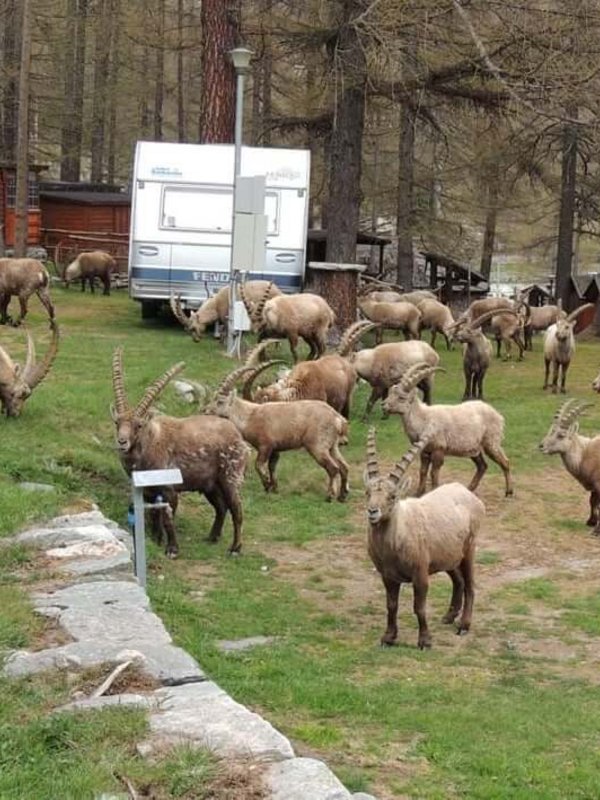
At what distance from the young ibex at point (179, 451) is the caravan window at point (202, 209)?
11.7 metres

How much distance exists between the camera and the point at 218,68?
24.1 metres

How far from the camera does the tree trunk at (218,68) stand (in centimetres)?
2397

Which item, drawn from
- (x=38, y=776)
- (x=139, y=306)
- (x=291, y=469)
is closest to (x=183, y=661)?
(x=38, y=776)

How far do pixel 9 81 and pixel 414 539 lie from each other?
112ft

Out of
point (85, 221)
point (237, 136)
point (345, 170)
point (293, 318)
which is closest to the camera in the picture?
point (293, 318)

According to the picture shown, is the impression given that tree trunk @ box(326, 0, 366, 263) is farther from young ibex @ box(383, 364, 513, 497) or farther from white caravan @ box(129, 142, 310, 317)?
young ibex @ box(383, 364, 513, 497)

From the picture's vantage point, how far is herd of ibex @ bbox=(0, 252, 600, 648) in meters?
8.79

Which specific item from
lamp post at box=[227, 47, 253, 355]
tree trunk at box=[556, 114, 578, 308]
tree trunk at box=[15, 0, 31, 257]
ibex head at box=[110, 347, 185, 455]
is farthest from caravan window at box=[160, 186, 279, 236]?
tree trunk at box=[556, 114, 578, 308]

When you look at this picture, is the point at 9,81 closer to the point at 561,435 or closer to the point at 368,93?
the point at 368,93

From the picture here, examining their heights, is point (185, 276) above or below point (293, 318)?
above

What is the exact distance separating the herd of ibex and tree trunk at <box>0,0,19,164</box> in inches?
753

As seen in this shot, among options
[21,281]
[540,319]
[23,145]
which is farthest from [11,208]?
[540,319]

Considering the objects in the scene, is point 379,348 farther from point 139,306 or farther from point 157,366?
point 139,306

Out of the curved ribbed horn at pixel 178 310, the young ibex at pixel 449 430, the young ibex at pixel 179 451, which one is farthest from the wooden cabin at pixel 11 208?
the young ibex at pixel 179 451
